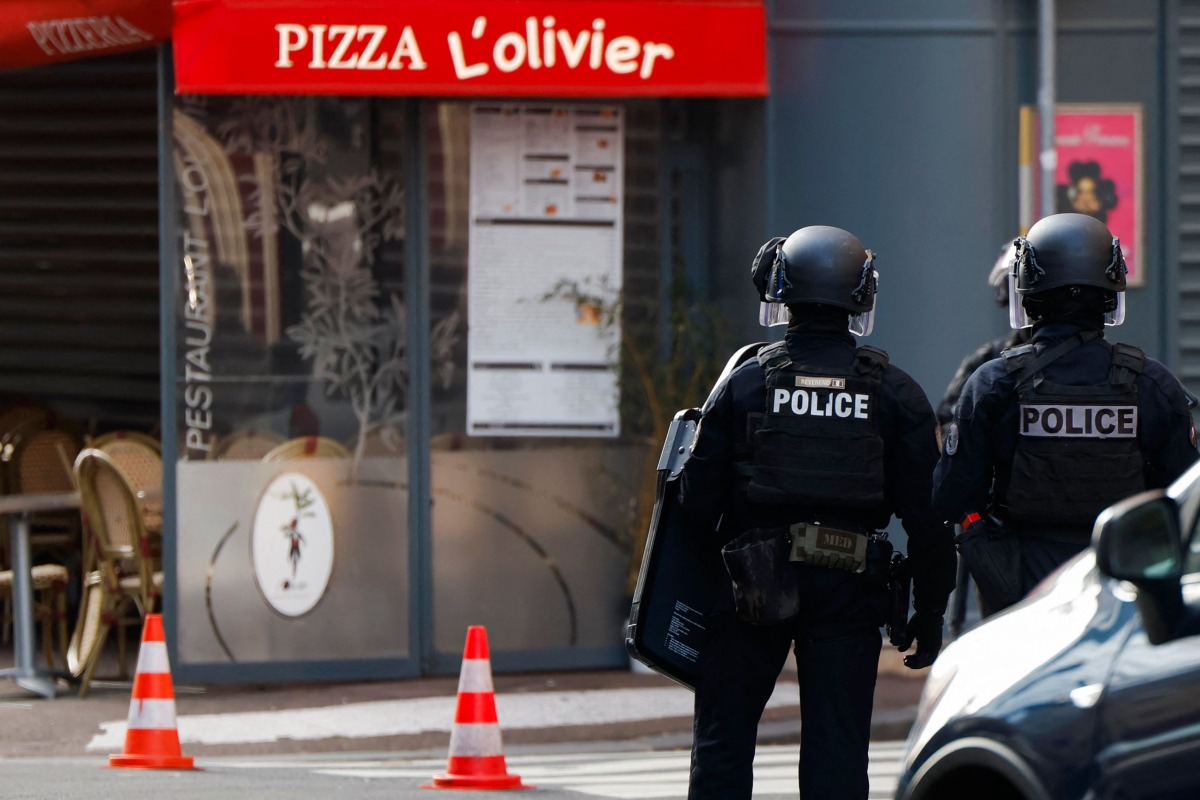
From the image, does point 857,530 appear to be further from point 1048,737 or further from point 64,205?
point 64,205

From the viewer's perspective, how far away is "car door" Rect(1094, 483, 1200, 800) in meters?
2.99

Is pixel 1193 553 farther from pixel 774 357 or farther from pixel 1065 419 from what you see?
pixel 1065 419

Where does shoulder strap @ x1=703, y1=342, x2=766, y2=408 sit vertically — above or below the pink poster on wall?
below

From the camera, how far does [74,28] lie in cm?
1038

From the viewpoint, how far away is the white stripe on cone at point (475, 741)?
7.46 metres

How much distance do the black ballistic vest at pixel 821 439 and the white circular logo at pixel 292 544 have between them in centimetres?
570

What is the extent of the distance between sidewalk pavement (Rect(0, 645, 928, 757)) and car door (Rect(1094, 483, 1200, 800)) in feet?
19.5

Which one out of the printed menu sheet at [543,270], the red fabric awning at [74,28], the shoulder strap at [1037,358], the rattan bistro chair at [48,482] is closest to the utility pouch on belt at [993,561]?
the shoulder strap at [1037,358]

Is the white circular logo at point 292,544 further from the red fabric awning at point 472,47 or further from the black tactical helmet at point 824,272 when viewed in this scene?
the black tactical helmet at point 824,272

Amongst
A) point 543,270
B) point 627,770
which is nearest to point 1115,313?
point 627,770

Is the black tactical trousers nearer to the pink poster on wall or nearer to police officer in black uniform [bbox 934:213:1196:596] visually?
police officer in black uniform [bbox 934:213:1196:596]

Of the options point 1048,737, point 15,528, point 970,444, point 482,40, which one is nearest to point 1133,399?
point 970,444

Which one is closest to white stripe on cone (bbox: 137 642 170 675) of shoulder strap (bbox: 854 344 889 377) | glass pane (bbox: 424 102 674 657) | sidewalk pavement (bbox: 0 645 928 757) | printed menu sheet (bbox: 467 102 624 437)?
sidewalk pavement (bbox: 0 645 928 757)

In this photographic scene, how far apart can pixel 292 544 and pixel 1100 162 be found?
4640 mm
